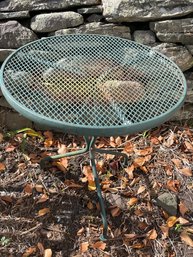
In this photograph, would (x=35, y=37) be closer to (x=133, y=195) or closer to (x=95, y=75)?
(x=95, y=75)

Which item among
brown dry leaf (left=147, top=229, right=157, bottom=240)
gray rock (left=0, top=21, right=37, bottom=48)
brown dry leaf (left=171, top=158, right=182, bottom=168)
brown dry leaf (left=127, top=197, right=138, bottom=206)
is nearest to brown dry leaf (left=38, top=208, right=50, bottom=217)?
brown dry leaf (left=127, top=197, right=138, bottom=206)

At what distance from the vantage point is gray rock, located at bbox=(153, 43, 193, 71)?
2484 mm

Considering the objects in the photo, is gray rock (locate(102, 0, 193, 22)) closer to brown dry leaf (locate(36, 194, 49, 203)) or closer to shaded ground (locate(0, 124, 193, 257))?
shaded ground (locate(0, 124, 193, 257))

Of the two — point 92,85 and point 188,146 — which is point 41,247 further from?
point 188,146

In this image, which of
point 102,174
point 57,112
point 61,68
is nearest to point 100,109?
point 57,112

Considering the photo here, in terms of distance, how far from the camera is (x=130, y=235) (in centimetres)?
220

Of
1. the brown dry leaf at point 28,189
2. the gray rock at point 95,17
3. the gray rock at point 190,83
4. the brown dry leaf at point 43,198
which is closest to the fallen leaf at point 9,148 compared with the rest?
the brown dry leaf at point 28,189

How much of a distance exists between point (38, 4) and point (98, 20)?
1.25 feet

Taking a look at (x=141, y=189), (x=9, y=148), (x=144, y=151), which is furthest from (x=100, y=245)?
(x=9, y=148)

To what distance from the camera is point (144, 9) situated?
2.38m

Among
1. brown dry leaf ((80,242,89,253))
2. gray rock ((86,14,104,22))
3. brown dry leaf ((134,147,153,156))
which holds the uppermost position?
gray rock ((86,14,104,22))

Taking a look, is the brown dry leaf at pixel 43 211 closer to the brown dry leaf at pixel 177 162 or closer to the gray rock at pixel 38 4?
the brown dry leaf at pixel 177 162

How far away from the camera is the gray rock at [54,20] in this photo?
7.86 feet

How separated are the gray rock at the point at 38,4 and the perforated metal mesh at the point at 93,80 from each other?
0.31 m
